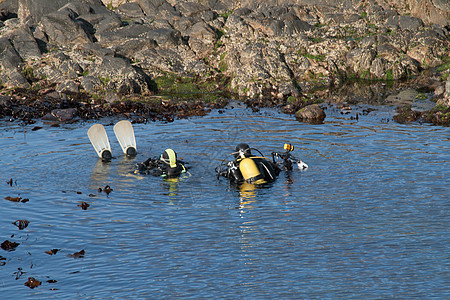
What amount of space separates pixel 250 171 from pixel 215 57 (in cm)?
1788

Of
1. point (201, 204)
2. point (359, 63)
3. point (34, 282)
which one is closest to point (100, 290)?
point (34, 282)

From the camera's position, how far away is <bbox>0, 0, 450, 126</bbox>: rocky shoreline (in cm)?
2742

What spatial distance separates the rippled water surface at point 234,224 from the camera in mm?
9219

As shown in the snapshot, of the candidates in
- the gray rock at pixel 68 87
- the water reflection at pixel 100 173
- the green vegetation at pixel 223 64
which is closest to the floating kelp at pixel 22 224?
the water reflection at pixel 100 173

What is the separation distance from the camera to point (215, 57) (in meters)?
31.5

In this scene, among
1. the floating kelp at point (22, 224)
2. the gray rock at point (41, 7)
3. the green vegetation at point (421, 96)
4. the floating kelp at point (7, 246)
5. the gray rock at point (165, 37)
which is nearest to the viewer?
the floating kelp at point (7, 246)

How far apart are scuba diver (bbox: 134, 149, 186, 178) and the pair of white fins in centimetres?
222

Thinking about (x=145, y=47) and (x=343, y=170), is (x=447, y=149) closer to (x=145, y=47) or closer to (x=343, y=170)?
(x=343, y=170)

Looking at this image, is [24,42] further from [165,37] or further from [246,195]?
[246,195]

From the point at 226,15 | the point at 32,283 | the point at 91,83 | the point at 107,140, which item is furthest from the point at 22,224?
the point at 226,15

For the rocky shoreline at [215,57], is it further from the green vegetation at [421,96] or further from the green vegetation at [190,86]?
the green vegetation at [421,96]

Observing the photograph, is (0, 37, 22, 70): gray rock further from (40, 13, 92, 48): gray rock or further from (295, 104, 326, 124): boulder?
(295, 104, 326, 124): boulder

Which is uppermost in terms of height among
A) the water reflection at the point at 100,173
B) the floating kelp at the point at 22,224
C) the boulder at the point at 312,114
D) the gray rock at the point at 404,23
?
the gray rock at the point at 404,23

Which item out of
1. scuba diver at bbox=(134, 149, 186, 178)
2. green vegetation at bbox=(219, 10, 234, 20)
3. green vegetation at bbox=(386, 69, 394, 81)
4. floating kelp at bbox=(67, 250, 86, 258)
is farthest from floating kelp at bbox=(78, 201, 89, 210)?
green vegetation at bbox=(219, 10, 234, 20)
